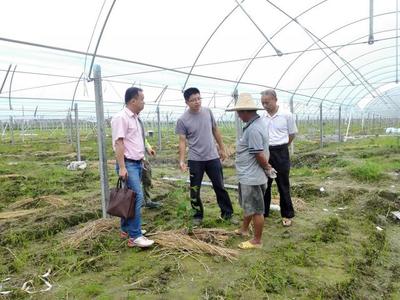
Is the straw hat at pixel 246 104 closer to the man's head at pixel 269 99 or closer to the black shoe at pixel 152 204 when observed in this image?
the man's head at pixel 269 99

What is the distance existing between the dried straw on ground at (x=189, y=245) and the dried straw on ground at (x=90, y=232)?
0.68m

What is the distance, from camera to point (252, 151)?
359 cm

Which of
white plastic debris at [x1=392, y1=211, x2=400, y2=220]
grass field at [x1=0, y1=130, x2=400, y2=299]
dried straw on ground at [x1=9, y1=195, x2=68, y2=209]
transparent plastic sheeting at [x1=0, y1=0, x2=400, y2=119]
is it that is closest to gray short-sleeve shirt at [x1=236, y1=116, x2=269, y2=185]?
grass field at [x1=0, y1=130, x2=400, y2=299]

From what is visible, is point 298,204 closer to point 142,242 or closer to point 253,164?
point 253,164

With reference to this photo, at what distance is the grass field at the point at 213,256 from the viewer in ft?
9.73

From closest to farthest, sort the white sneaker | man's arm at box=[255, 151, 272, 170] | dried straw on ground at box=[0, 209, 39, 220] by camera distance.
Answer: man's arm at box=[255, 151, 272, 170]
the white sneaker
dried straw on ground at box=[0, 209, 39, 220]

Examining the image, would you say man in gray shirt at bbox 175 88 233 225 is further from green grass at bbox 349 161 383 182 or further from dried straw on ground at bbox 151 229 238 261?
green grass at bbox 349 161 383 182

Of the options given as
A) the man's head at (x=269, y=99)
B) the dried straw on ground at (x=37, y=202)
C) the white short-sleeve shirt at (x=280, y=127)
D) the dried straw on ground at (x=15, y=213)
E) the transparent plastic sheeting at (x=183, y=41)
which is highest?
the transparent plastic sheeting at (x=183, y=41)

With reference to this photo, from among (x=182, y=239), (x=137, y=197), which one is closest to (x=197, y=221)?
(x=182, y=239)

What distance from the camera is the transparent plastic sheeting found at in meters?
5.62

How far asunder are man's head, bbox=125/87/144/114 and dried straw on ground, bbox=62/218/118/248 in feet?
4.72

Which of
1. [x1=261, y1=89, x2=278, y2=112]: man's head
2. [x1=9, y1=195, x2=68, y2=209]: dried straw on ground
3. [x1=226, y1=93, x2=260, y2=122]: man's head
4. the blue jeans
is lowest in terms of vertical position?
[x1=9, y1=195, x2=68, y2=209]: dried straw on ground

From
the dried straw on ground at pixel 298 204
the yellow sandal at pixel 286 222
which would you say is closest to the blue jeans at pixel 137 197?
the yellow sandal at pixel 286 222

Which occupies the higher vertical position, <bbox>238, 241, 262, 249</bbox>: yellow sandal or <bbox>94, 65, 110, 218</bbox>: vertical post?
<bbox>94, 65, 110, 218</bbox>: vertical post
